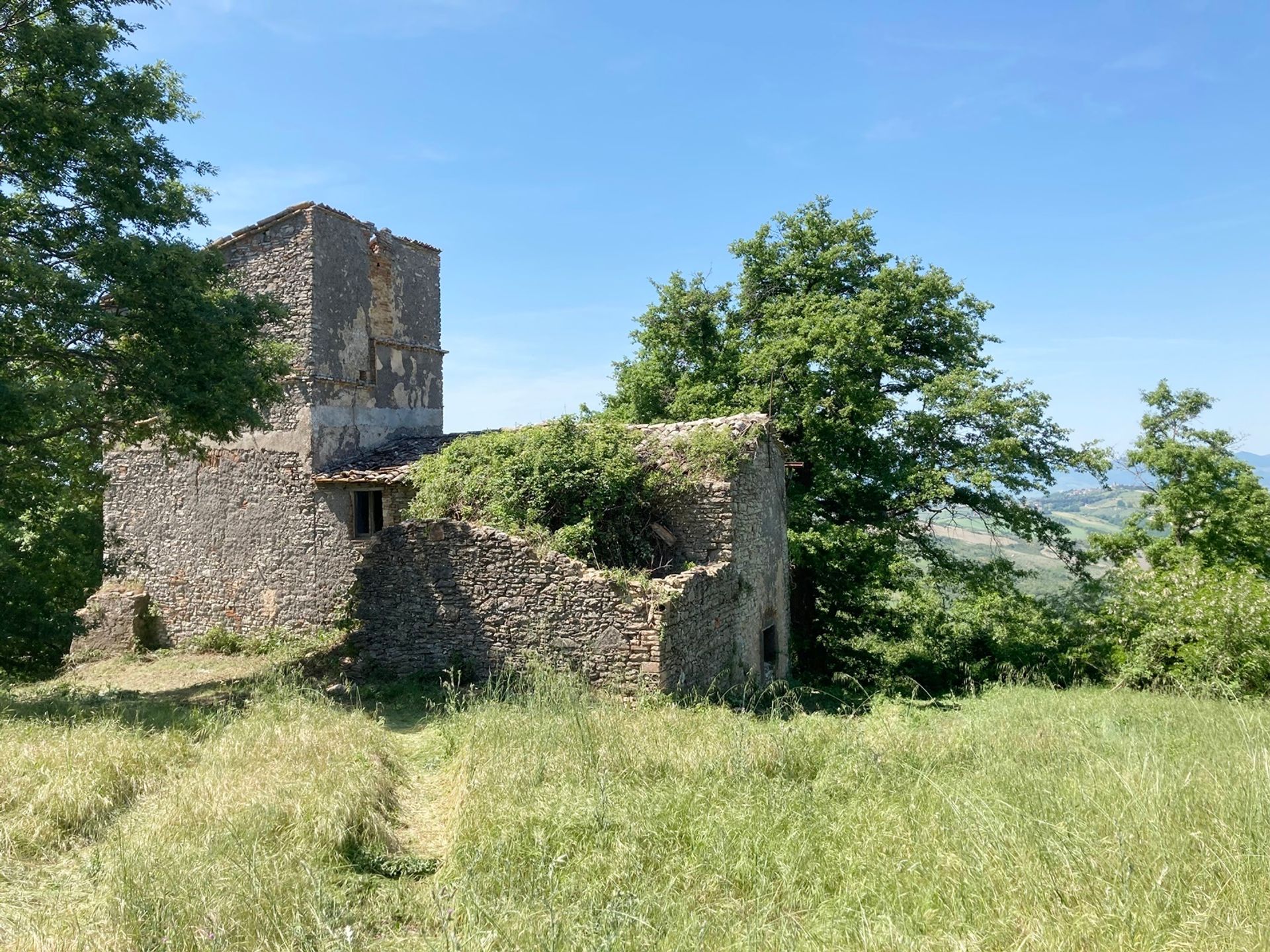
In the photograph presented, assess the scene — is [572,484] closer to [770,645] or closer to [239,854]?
[770,645]

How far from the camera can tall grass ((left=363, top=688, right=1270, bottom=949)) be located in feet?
13.6

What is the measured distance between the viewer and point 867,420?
721 inches

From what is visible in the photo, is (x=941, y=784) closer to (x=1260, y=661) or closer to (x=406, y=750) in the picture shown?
(x=406, y=750)

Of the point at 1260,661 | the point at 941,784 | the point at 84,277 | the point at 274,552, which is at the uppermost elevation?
the point at 84,277

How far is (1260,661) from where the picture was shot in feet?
51.8

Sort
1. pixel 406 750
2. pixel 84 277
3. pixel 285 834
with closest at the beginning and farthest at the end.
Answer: pixel 285 834
pixel 406 750
pixel 84 277

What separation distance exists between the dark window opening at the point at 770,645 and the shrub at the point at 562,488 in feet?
13.1

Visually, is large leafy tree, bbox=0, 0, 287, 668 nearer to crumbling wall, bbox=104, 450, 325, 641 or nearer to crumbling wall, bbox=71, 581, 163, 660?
crumbling wall, bbox=104, 450, 325, 641

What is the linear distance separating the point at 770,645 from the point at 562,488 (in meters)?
6.16

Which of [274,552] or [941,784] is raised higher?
[274,552]

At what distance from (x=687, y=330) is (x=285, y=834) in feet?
59.0

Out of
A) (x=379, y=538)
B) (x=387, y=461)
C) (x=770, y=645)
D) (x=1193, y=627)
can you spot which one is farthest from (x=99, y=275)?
(x=1193, y=627)

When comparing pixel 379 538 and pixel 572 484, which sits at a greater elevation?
pixel 572 484

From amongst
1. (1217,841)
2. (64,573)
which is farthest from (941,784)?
(64,573)
